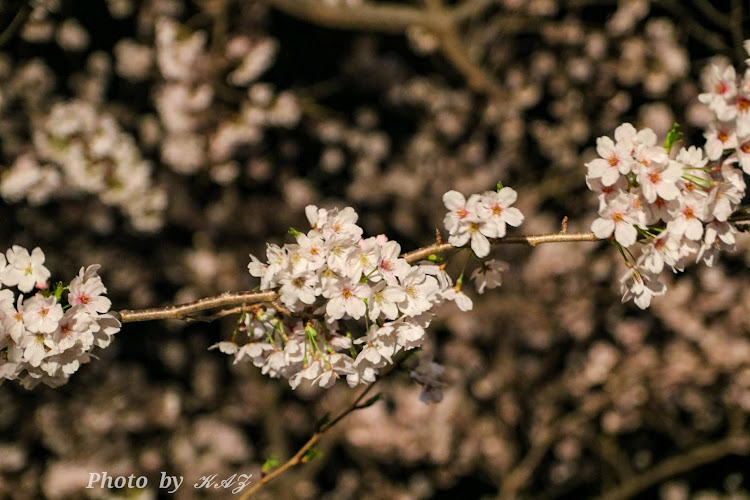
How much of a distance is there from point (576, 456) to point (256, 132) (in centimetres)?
331

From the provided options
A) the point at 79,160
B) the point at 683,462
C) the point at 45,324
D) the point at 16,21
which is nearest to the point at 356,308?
the point at 45,324

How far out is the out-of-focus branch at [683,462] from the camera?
4.05 m

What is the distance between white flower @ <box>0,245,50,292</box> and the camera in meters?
1.18

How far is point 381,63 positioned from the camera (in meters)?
4.69

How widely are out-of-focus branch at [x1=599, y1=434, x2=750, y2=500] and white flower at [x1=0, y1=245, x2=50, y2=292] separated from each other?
406 centimetres

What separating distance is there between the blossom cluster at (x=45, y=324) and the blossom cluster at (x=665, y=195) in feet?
3.09

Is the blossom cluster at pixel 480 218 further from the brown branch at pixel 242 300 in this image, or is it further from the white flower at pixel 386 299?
the white flower at pixel 386 299

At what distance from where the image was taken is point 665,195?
1.07 meters

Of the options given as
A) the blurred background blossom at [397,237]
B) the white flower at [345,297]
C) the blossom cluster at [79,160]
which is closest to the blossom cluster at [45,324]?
the white flower at [345,297]

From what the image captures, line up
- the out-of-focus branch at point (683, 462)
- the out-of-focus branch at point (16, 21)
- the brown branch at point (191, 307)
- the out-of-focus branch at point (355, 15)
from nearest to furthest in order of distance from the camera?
the brown branch at point (191, 307) → the out-of-focus branch at point (16, 21) → the out-of-focus branch at point (355, 15) → the out-of-focus branch at point (683, 462)

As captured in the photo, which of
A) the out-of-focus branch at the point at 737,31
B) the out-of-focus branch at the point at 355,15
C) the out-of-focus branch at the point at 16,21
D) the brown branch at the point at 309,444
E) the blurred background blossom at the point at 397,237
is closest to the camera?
the brown branch at the point at 309,444

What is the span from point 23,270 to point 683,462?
4258 millimetres

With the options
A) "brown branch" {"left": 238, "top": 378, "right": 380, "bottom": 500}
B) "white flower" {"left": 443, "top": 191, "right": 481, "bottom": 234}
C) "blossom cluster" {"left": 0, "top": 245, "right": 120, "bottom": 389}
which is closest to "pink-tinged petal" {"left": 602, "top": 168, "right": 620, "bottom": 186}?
"white flower" {"left": 443, "top": 191, "right": 481, "bottom": 234}

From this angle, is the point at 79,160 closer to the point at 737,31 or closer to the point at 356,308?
the point at 356,308
